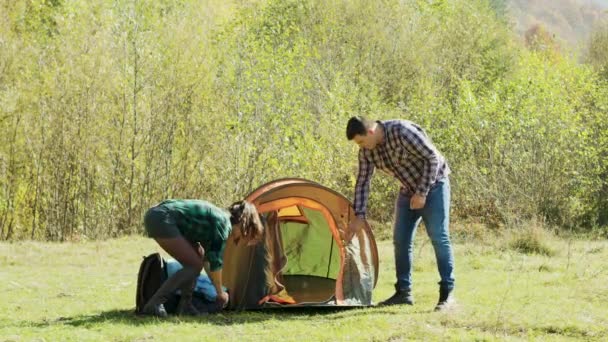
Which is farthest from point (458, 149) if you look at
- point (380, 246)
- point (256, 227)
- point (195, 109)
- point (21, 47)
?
point (256, 227)

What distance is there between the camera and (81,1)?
1883 centimetres

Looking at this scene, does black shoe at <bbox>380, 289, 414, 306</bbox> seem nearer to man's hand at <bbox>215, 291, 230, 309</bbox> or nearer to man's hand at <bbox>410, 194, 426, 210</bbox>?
man's hand at <bbox>410, 194, 426, 210</bbox>

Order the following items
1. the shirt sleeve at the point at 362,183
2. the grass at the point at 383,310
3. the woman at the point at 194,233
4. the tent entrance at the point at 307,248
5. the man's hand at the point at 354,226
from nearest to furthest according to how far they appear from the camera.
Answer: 1. the grass at the point at 383,310
2. the woman at the point at 194,233
3. the shirt sleeve at the point at 362,183
4. the man's hand at the point at 354,226
5. the tent entrance at the point at 307,248

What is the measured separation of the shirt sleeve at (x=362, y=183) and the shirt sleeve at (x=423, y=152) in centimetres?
51

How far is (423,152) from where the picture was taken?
7000 millimetres

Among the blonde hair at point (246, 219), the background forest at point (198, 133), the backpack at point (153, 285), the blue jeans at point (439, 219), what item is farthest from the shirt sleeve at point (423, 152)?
the background forest at point (198, 133)

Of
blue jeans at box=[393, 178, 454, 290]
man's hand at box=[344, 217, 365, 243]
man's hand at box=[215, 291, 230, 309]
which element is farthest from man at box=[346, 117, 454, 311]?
man's hand at box=[215, 291, 230, 309]

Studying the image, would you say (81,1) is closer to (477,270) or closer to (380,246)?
(380,246)

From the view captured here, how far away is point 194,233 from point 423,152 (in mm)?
1958

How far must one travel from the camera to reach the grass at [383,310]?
6.46m

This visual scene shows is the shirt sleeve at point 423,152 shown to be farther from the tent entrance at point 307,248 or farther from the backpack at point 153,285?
the tent entrance at point 307,248

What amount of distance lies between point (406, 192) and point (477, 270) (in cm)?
361

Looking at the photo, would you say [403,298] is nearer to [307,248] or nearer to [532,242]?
[307,248]

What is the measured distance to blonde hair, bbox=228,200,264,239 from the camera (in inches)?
271
